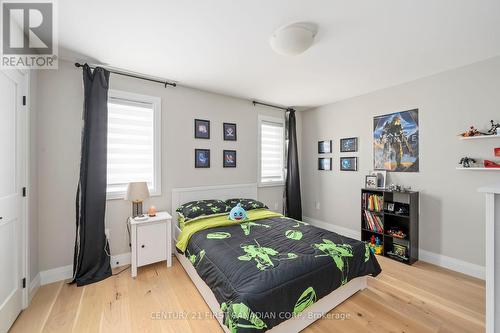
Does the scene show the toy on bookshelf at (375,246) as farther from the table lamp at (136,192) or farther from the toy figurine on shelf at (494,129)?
the table lamp at (136,192)

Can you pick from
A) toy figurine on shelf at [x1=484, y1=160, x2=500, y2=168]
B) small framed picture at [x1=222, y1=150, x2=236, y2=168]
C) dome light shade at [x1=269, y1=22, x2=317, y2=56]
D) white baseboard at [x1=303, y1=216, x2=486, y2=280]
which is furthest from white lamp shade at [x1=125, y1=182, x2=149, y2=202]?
toy figurine on shelf at [x1=484, y1=160, x2=500, y2=168]

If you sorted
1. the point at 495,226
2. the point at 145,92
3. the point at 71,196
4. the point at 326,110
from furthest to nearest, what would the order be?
the point at 326,110 → the point at 145,92 → the point at 71,196 → the point at 495,226

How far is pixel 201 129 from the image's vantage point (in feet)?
11.1

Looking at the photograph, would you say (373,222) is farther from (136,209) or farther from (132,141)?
(132,141)

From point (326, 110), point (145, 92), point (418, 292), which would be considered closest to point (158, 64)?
point (145, 92)

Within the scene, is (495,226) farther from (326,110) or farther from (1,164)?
(326,110)

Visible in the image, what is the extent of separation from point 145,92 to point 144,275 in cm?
238

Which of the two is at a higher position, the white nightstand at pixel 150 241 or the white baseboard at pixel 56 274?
the white nightstand at pixel 150 241

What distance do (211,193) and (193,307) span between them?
173 centimetres

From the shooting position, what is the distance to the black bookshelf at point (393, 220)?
2863 millimetres

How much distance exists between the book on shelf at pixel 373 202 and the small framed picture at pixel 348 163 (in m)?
0.59

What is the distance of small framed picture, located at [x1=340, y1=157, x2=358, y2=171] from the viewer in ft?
12.1

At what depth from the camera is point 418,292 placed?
221cm

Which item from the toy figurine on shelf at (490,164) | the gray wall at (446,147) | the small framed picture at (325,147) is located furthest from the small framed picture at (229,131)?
the toy figurine on shelf at (490,164)
